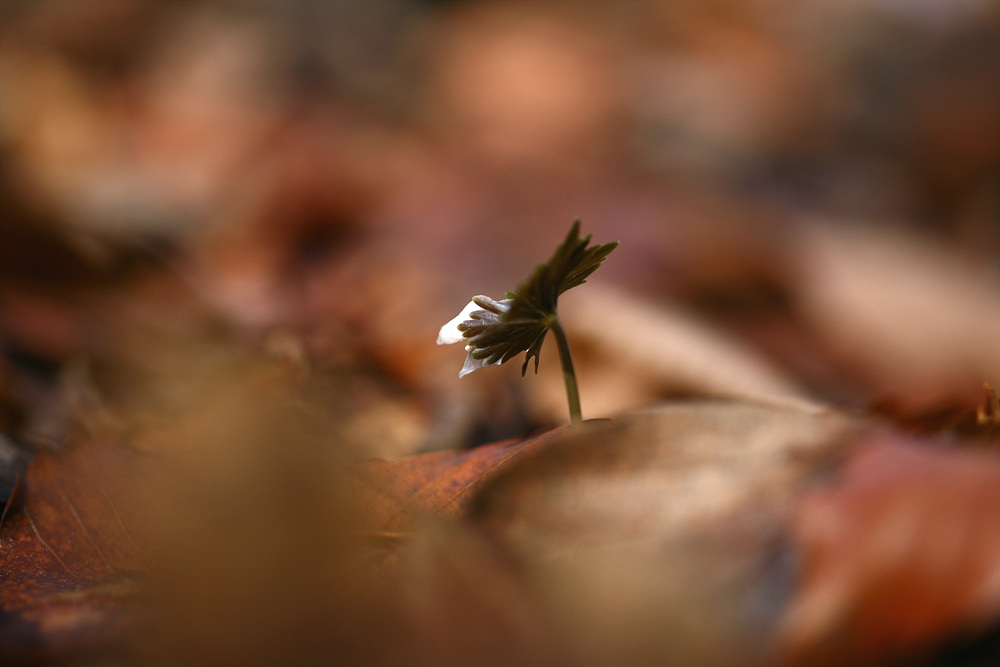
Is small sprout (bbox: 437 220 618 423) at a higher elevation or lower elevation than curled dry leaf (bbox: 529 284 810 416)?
lower

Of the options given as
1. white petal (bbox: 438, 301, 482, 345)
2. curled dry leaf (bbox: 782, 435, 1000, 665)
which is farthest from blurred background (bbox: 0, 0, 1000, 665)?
white petal (bbox: 438, 301, 482, 345)

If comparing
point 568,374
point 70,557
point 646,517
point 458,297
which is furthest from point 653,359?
point 70,557

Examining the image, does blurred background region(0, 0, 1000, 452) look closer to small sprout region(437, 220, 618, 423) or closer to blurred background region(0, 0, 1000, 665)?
blurred background region(0, 0, 1000, 665)

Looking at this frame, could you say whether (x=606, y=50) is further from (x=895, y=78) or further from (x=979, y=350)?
(x=979, y=350)

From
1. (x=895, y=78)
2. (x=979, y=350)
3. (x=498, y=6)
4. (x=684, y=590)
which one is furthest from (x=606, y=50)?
(x=684, y=590)

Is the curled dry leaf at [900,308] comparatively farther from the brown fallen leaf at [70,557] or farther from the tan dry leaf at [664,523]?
the brown fallen leaf at [70,557]

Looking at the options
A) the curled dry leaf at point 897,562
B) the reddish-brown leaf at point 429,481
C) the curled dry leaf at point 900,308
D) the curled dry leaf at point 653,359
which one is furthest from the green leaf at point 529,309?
the curled dry leaf at point 900,308

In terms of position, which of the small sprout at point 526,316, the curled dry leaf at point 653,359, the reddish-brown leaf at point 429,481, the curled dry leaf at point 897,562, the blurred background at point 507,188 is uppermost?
the blurred background at point 507,188

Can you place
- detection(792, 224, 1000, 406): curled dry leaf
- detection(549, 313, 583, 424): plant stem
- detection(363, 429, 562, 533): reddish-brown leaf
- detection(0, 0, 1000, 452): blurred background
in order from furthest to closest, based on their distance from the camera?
detection(792, 224, 1000, 406): curled dry leaf
detection(0, 0, 1000, 452): blurred background
detection(549, 313, 583, 424): plant stem
detection(363, 429, 562, 533): reddish-brown leaf
